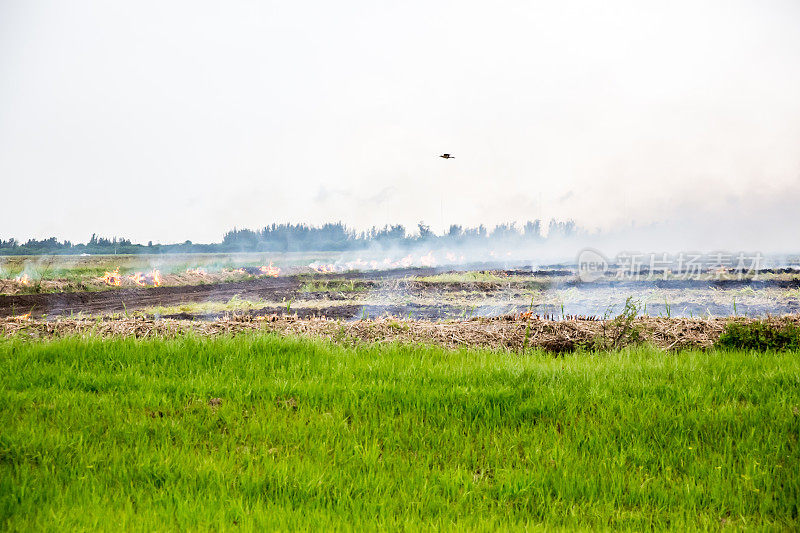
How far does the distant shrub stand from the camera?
6.49 m

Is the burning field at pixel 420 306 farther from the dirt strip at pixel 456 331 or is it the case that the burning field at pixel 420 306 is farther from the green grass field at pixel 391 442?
the green grass field at pixel 391 442

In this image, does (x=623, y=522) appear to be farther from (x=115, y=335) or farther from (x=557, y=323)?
(x=115, y=335)

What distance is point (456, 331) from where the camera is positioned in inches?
276

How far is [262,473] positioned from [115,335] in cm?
447

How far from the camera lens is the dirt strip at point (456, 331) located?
6.67 meters

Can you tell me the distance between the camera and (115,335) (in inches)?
259

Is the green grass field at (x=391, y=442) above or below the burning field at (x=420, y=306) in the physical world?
below

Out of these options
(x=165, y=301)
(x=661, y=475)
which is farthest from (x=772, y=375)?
(x=165, y=301)

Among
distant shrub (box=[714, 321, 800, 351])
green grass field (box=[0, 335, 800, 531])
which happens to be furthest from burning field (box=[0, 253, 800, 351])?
green grass field (box=[0, 335, 800, 531])

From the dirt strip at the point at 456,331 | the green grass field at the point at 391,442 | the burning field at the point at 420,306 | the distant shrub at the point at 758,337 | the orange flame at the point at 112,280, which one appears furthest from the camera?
the orange flame at the point at 112,280

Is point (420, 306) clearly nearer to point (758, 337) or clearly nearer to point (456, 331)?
point (456, 331)

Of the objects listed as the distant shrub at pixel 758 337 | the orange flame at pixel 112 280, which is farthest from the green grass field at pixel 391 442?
the orange flame at pixel 112 280

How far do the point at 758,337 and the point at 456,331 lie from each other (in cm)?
400

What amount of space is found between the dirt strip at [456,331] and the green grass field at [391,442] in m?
1.14
